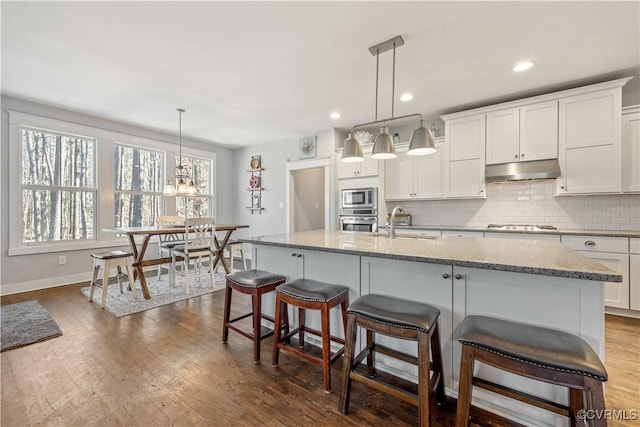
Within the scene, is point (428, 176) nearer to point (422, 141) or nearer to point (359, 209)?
point (359, 209)

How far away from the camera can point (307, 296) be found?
170 centimetres

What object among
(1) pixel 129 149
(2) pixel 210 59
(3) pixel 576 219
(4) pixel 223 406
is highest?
(2) pixel 210 59

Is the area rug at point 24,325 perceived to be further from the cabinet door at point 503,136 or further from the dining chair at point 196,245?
the cabinet door at point 503,136

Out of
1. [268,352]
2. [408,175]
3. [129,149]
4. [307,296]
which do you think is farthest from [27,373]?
[408,175]

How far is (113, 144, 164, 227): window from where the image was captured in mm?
4547

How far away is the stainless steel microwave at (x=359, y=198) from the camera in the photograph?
4.20m

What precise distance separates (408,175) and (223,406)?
3.69m

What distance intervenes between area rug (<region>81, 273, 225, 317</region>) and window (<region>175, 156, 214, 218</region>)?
1.62 m

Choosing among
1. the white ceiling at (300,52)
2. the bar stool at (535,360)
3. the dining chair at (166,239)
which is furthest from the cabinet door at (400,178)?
the dining chair at (166,239)

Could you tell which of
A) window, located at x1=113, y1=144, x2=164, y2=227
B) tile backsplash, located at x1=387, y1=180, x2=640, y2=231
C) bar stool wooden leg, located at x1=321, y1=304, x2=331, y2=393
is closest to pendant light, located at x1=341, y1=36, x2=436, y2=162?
bar stool wooden leg, located at x1=321, y1=304, x2=331, y2=393

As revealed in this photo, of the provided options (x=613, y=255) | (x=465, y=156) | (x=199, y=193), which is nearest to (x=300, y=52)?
(x=465, y=156)

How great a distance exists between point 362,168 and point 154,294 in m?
3.45

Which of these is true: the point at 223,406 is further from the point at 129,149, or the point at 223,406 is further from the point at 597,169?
the point at 129,149

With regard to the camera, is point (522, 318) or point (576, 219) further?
point (576, 219)
